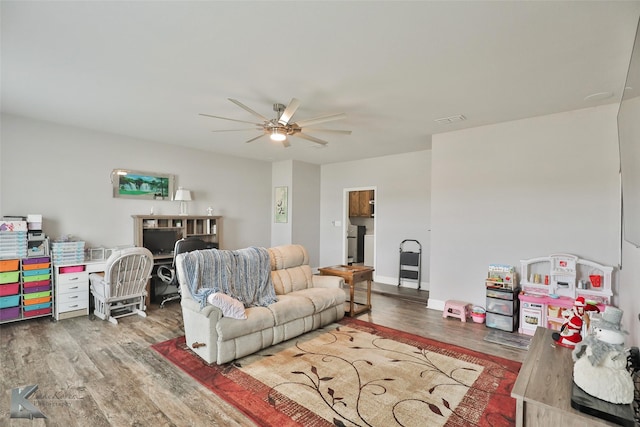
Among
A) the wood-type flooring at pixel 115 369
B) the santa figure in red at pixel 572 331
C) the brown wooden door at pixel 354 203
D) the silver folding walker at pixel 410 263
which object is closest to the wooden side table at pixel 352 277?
the wood-type flooring at pixel 115 369

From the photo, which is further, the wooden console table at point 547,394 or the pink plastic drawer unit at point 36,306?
the pink plastic drawer unit at point 36,306

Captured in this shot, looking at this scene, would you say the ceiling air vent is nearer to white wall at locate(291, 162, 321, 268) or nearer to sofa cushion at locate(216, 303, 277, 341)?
sofa cushion at locate(216, 303, 277, 341)

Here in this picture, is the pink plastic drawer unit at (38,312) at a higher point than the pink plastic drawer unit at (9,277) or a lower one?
lower

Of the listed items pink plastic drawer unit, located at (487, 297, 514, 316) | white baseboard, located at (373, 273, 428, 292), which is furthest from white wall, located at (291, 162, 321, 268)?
Result: pink plastic drawer unit, located at (487, 297, 514, 316)

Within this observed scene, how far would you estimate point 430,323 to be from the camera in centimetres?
422

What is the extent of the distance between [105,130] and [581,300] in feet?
20.2

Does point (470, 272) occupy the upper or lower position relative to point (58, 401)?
upper

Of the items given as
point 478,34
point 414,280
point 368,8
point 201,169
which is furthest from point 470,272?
point 201,169

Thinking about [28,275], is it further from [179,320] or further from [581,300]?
[581,300]

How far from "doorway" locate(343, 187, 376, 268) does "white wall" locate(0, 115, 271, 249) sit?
3.21 metres

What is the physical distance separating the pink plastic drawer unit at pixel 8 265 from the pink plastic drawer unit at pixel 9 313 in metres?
0.49

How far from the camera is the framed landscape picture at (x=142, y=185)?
5.10 meters

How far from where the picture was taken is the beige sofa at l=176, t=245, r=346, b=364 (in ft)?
9.77

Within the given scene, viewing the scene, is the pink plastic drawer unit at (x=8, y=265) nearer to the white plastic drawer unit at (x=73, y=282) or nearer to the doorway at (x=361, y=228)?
the white plastic drawer unit at (x=73, y=282)
